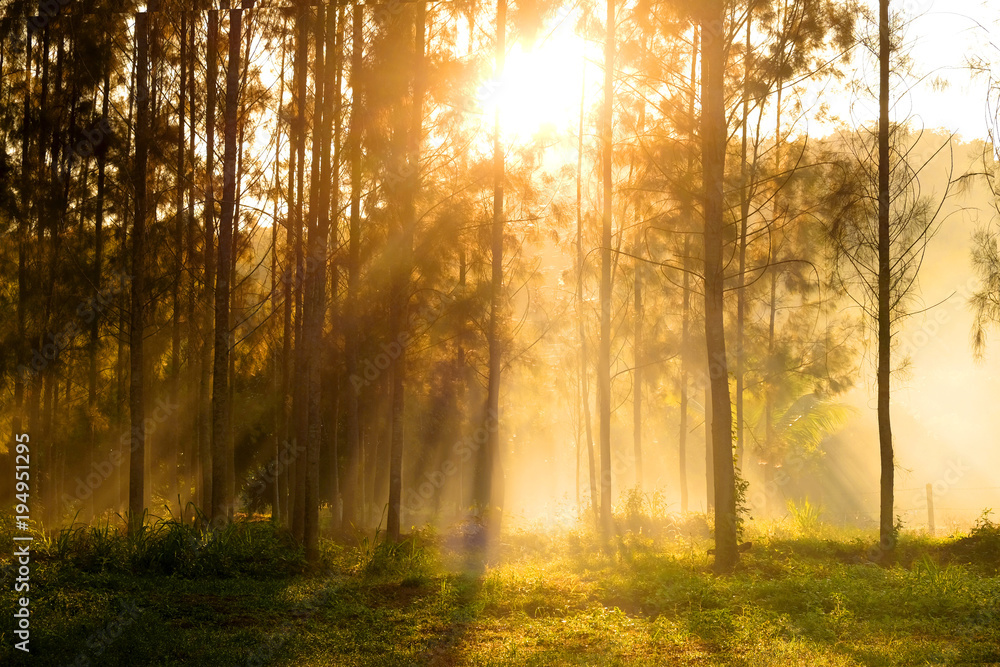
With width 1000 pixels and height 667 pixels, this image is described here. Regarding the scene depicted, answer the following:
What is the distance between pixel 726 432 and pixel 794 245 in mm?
11542

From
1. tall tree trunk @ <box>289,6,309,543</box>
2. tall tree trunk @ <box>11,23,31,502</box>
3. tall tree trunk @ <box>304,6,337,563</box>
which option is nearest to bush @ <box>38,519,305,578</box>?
tall tree trunk @ <box>304,6,337,563</box>

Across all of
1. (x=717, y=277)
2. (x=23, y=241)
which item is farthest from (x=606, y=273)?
(x=23, y=241)

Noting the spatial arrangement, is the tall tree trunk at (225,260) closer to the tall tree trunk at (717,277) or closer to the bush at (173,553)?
the bush at (173,553)

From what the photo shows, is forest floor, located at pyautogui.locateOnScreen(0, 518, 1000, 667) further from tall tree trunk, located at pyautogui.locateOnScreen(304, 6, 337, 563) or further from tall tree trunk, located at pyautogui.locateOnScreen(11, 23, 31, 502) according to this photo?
tall tree trunk, located at pyautogui.locateOnScreen(11, 23, 31, 502)

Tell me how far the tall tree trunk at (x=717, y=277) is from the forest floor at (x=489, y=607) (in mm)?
733

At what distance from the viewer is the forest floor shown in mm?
6207

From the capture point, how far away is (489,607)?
8.50m

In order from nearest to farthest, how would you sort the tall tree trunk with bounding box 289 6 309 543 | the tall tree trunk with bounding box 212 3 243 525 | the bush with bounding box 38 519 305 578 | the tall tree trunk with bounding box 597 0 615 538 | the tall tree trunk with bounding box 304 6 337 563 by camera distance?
the bush with bounding box 38 519 305 578
the tall tree trunk with bounding box 304 6 337 563
the tall tree trunk with bounding box 212 3 243 525
the tall tree trunk with bounding box 289 6 309 543
the tall tree trunk with bounding box 597 0 615 538

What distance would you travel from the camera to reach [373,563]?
10656mm

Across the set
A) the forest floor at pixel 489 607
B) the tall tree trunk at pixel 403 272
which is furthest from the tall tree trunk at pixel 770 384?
the tall tree trunk at pixel 403 272

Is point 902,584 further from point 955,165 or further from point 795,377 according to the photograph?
point 795,377

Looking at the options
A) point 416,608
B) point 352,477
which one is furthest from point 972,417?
point 416,608

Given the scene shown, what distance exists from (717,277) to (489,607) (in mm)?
5681

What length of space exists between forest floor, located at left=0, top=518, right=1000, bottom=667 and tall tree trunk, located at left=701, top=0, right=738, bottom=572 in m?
0.73
